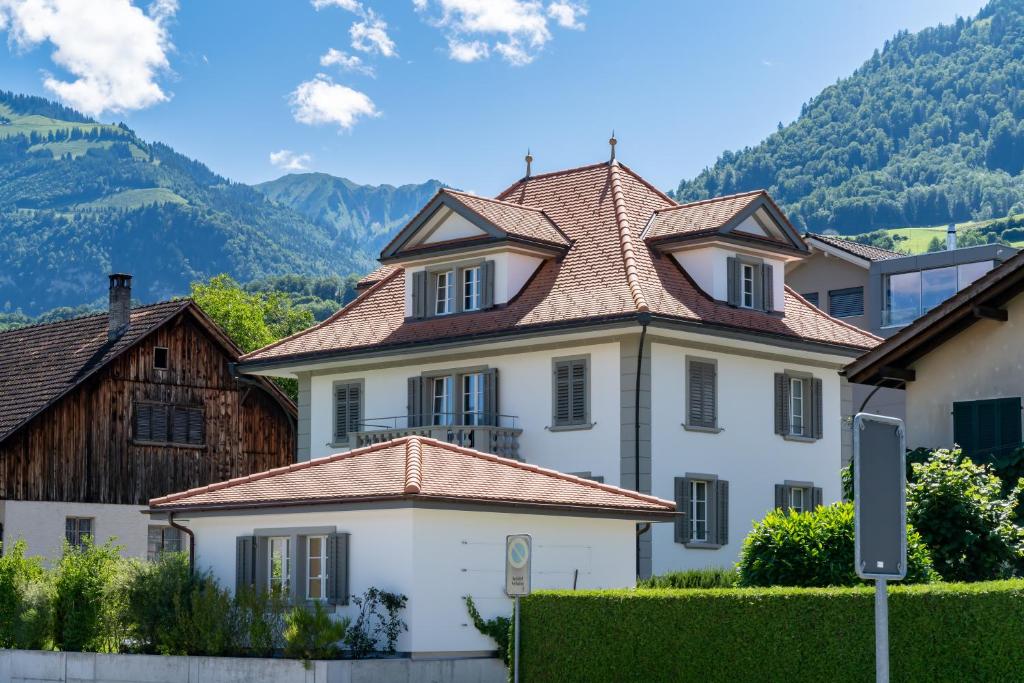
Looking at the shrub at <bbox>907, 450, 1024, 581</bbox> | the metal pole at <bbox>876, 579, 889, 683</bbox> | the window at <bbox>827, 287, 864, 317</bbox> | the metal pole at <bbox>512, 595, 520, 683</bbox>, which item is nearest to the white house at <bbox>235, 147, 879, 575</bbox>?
the metal pole at <bbox>512, 595, 520, 683</bbox>

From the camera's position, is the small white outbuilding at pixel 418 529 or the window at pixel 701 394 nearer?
the small white outbuilding at pixel 418 529

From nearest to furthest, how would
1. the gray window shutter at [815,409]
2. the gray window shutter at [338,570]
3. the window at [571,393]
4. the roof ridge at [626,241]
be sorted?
1. the gray window shutter at [338,570]
2. the roof ridge at [626,241]
3. the window at [571,393]
4. the gray window shutter at [815,409]

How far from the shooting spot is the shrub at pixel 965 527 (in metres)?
26.3

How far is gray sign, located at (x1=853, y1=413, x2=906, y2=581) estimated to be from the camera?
12.8 m

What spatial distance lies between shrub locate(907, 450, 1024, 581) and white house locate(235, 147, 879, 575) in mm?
13100

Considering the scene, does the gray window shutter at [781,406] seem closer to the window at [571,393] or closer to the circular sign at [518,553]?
the window at [571,393]

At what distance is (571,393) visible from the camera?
41.5m

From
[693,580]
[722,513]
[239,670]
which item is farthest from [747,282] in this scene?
[239,670]

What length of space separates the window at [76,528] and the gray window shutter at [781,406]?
20418 mm

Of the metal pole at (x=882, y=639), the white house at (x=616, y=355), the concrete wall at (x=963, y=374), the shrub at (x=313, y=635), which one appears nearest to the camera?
the metal pole at (x=882, y=639)

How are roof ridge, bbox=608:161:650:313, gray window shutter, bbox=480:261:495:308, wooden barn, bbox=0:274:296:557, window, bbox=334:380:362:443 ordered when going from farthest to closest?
wooden barn, bbox=0:274:296:557, window, bbox=334:380:362:443, gray window shutter, bbox=480:261:495:308, roof ridge, bbox=608:161:650:313

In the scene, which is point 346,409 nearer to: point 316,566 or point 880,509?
point 316,566

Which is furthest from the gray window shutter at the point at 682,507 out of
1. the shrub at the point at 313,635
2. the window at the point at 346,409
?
the shrub at the point at 313,635

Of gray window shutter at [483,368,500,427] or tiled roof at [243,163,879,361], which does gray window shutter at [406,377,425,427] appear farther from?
gray window shutter at [483,368,500,427]
